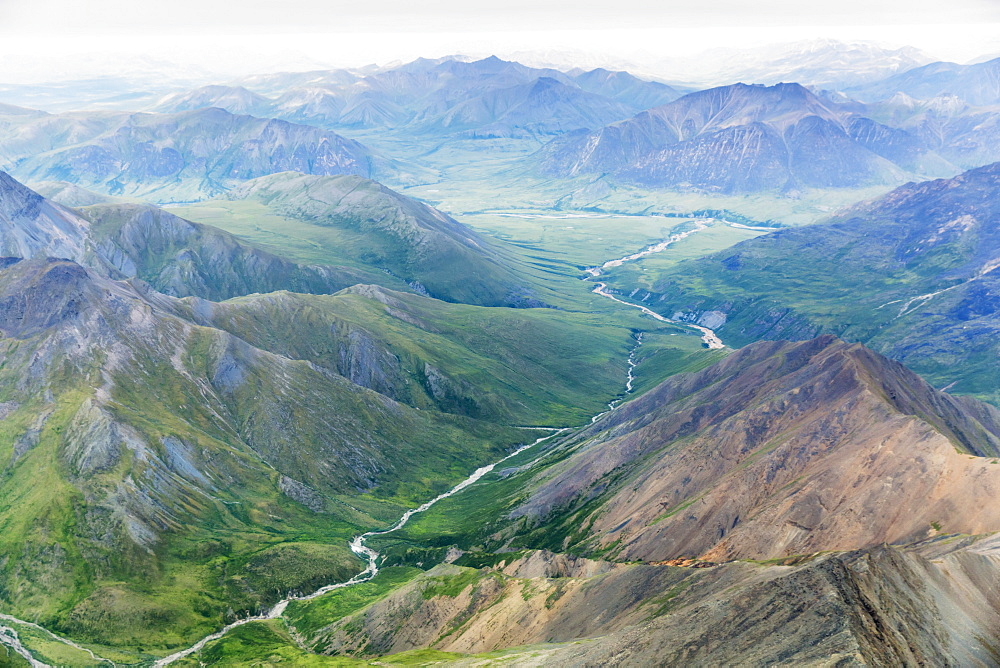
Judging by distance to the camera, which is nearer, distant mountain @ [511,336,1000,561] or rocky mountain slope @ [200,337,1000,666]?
rocky mountain slope @ [200,337,1000,666]

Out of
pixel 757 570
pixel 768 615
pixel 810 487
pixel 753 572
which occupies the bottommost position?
pixel 810 487

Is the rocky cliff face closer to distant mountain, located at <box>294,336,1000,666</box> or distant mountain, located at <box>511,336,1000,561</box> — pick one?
distant mountain, located at <box>294,336,1000,666</box>

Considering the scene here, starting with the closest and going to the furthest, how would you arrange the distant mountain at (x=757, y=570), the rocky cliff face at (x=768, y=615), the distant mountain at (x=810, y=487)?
the rocky cliff face at (x=768, y=615), the distant mountain at (x=757, y=570), the distant mountain at (x=810, y=487)

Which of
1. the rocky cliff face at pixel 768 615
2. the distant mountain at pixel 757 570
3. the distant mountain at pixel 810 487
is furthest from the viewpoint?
the distant mountain at pixel 810 487

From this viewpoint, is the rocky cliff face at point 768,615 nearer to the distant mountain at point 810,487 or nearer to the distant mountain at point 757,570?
the distant mountain at point 757,570

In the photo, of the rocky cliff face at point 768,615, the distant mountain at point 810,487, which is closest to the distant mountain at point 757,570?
the rocky cliff face at point 768,615

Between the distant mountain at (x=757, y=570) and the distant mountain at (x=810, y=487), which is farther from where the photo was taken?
the distant mountain at (x=810, y=487)

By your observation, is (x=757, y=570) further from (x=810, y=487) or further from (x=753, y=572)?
(x=810, y=487)

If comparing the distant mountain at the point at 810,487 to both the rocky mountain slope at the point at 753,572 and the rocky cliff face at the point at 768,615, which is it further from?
the rocky cliff face at the point at 768,615

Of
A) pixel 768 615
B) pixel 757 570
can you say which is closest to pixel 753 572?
pixel 757 570

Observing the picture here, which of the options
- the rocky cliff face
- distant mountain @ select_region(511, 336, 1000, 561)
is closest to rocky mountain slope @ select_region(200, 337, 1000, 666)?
the rocky cliff face

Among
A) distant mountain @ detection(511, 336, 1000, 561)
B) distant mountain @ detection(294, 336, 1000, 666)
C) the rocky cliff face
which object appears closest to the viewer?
the rocky cliff face
